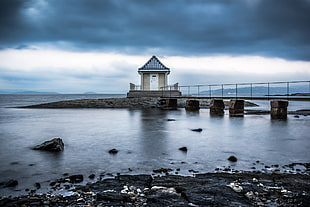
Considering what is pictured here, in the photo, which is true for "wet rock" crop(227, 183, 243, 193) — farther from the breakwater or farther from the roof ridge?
the roof ridge

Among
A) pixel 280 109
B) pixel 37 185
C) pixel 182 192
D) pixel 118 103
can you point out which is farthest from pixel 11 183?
pixel 118 103

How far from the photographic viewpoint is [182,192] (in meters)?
4.60

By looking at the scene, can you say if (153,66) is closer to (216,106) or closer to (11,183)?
(216,106)

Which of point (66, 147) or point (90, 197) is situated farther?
point (66, 147)

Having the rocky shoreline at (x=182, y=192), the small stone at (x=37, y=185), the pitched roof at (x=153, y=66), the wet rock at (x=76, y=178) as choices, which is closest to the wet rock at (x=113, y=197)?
the rocky shoreline at (x=182, y=192)

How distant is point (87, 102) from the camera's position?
111ft

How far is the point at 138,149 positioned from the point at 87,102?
2605 centimetres

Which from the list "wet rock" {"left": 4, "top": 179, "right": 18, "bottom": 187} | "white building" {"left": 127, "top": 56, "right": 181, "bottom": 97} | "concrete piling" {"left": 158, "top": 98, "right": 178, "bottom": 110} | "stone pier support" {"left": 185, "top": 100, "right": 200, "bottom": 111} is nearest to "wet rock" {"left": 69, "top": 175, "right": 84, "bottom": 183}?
"wet rock" {"left": 4, "top": 179, "right": 18, "bottom": 187}

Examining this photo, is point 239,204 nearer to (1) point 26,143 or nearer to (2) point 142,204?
(2) point 142,204

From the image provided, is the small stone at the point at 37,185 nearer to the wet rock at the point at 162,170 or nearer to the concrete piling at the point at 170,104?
the wet rock at the point at 162,170

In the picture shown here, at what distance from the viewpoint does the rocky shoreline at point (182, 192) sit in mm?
4227

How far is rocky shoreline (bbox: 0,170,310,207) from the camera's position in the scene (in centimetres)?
423

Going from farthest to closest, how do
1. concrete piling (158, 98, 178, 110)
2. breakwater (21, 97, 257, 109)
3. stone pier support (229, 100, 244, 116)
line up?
breakwater (21, 97, 257, 109), concrete piling (158, 98, 178, 110), stone pier support (229, 100, 244, 116)

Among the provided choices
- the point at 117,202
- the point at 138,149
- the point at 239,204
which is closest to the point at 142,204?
the point at 117,202
